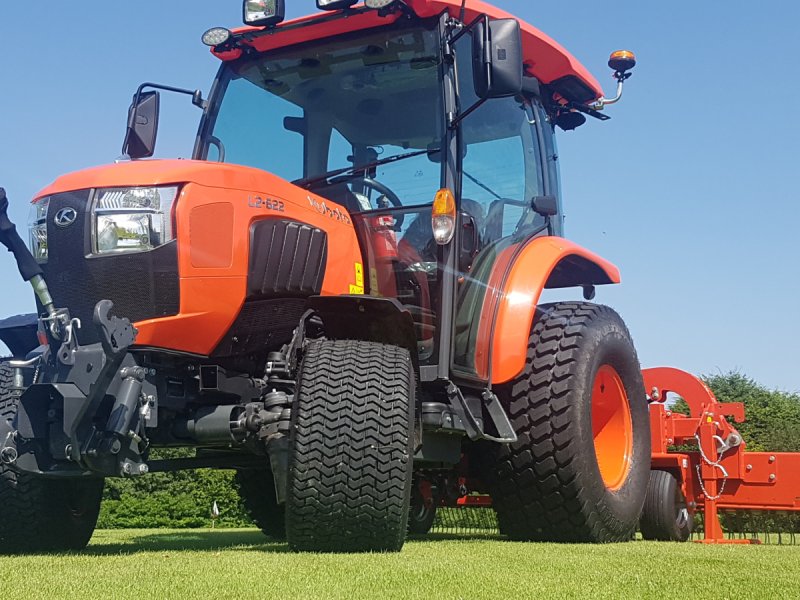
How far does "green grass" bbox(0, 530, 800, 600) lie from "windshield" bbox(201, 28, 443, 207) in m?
2.00

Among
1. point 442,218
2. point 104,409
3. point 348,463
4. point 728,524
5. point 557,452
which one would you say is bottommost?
point 728,524

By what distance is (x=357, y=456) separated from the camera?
4.24 m

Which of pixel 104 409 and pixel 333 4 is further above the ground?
pixel 333 4

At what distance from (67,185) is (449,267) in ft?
6.30

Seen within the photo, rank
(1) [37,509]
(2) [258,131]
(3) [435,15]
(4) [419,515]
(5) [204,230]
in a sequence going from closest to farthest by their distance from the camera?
(5) [204,230], (1) [37,509], (3) [435,15], (2) [258,131], (4) [419,515]

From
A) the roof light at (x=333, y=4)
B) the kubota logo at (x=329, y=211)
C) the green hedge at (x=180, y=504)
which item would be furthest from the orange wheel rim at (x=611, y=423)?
the green hedge at (x=180, y=504)

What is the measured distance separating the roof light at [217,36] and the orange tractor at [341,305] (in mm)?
20

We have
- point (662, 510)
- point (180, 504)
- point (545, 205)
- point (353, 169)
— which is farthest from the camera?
point (180, 504)

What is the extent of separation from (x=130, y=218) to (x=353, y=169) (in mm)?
1409

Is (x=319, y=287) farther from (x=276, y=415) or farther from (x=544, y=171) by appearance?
(x=544, y=171)

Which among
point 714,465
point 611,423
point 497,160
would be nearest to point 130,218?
point 497,160

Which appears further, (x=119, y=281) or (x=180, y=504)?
(x=180, y=504)

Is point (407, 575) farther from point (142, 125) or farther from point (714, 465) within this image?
point (714, 465)

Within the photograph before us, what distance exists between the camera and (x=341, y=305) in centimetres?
471
